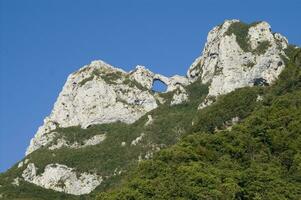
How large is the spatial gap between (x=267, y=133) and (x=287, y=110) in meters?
9.66

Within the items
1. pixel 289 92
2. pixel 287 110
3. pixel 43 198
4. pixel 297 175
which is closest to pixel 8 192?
pixel 43 198

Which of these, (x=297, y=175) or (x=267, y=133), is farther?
(x=267, y=133)

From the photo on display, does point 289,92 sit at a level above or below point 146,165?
above

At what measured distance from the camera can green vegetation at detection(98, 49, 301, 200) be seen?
327ft

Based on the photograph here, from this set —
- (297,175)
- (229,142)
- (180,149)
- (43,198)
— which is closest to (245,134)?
(229,142)

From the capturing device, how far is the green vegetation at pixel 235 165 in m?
99.8

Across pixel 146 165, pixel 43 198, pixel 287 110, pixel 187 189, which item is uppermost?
pixel 43 198

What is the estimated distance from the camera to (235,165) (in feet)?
366

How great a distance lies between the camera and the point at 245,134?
4838 inches

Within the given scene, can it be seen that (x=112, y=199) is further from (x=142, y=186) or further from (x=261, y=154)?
(x=261, y=154)

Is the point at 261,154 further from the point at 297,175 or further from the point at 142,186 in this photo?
the point at 142,186

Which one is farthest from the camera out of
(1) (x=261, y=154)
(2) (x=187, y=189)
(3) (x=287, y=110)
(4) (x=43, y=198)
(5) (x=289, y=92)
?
(4) (x=43, y=198)

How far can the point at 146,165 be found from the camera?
383 ft

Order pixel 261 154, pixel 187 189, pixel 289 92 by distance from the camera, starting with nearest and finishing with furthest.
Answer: pixel 187 189, pixel 261 154, pixel 289 92
